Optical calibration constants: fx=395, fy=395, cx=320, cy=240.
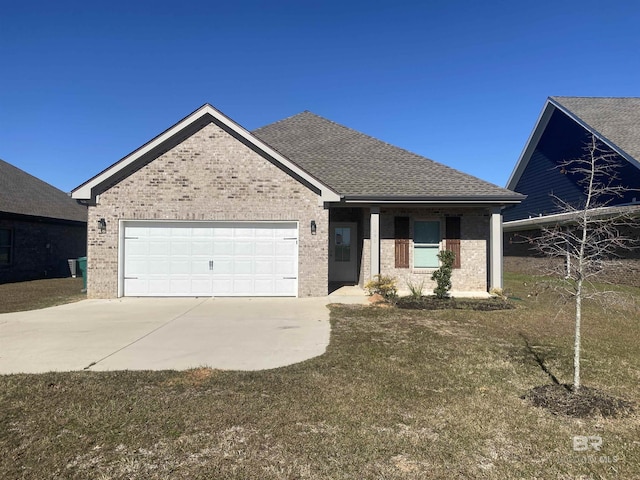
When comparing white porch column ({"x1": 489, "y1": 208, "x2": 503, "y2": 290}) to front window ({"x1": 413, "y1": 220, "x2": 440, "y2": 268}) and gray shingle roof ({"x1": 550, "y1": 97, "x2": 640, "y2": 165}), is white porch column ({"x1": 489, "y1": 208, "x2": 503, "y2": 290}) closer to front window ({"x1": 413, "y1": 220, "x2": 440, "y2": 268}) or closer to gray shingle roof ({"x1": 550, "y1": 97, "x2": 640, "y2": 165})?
front window ({"x1": 413, "y1": 220, "x2": 440, "y2": 268})

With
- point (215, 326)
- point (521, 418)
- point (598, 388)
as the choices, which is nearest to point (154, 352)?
point (215, 326)

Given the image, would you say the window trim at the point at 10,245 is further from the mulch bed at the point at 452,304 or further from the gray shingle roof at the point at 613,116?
the gray shingle roof at the point at 613,116

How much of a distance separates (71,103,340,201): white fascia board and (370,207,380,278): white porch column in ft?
4.58

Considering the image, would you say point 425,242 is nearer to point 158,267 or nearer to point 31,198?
point 158,267

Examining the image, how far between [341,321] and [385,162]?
26.6 ft

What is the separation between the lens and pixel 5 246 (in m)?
17.3

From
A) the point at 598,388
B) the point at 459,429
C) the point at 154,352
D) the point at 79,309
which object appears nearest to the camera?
the point at 459,429

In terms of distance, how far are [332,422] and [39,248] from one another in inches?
804

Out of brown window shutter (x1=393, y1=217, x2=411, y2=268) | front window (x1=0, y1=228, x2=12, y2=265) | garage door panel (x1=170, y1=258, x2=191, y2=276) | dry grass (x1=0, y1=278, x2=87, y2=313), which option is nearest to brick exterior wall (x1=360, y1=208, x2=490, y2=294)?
brown window shutter (x1=393, y1=217, x2=411, y2=268)

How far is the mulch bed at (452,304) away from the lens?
33.3 feet

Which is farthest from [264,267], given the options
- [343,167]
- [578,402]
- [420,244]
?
[578,402]

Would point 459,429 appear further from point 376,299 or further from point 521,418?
point 376,299

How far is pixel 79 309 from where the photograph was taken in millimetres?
9820

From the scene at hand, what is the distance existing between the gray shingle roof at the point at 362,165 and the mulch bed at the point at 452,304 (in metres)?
3.13
